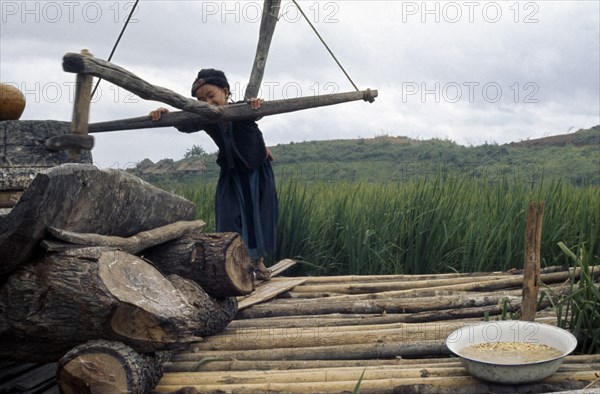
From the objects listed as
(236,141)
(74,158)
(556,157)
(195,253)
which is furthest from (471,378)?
(556,157)

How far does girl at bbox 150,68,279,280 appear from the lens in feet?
17.5

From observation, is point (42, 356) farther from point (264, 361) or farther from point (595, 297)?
point (595, 297)

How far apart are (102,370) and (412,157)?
32233mm

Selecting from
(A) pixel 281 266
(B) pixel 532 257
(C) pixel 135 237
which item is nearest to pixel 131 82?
(C) pixel 135 237

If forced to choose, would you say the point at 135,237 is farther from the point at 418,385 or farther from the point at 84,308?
the point at 418,385

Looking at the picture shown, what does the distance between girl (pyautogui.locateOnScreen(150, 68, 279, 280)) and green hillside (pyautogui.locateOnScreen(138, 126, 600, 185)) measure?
69.3 feet

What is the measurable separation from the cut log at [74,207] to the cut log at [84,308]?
0.15 metres

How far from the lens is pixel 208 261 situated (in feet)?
14.2

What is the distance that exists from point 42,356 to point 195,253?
3.72ft

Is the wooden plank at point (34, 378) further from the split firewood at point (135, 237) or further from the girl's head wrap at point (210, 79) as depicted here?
the girl's head wrap at point (210, 79)

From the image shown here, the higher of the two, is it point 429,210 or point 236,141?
point 236,141

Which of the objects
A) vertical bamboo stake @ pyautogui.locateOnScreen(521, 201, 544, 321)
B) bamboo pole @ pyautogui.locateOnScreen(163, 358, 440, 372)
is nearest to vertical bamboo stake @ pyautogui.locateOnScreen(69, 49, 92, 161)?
bamboo pole @ pyautogui.locateOnScreen(163, 358, 440, 372)

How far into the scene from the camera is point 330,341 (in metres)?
3.97

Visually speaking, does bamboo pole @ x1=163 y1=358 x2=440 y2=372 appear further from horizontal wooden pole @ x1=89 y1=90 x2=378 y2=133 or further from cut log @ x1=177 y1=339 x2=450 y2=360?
horizontal wooden pole @ x1=89 y1=90 x2=378 y2=133
